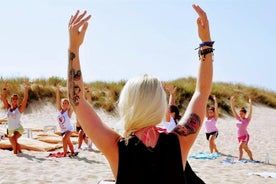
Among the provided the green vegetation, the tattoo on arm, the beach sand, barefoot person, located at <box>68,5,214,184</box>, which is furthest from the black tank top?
the green vegetation

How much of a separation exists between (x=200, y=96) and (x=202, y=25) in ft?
1.42

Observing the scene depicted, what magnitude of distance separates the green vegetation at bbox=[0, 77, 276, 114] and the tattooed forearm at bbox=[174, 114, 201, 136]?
67.0 feet

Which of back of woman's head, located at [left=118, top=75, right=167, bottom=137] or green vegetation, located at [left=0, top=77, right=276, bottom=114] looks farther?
green vegetation, located at [left=0, top=77, right=276, bottom=114]

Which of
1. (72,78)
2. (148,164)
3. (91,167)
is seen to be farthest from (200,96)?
(91,167)

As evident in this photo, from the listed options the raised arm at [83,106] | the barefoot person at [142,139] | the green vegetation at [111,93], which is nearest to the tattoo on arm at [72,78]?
the raised arm at [83,106]

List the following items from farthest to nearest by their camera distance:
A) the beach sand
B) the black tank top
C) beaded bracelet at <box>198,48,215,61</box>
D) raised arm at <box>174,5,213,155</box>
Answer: the beach sand
beaded bracelet at <box>198,48,215,61</box>
raised arm at <box>174,5,213,155</box>
the black tank top

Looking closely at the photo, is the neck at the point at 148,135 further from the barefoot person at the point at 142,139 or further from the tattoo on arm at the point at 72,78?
the tattoo on arm at the point at 72,78

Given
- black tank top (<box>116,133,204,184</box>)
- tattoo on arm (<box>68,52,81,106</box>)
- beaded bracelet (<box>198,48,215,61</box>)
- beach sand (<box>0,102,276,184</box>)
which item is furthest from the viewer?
beach sand (<box>0,102,276,184</box>)

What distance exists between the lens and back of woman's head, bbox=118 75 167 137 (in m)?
1.91

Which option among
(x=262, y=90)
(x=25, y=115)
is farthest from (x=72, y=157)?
(x=262, y=90)

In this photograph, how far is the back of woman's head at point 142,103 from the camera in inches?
75.3

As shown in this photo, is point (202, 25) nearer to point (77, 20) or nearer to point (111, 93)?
point (77, 20)

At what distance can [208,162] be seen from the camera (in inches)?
437

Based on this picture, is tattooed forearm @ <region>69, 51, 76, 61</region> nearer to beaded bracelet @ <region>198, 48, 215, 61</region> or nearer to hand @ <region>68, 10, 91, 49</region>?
hand @ <region>68, 10, 91, 49</region>
